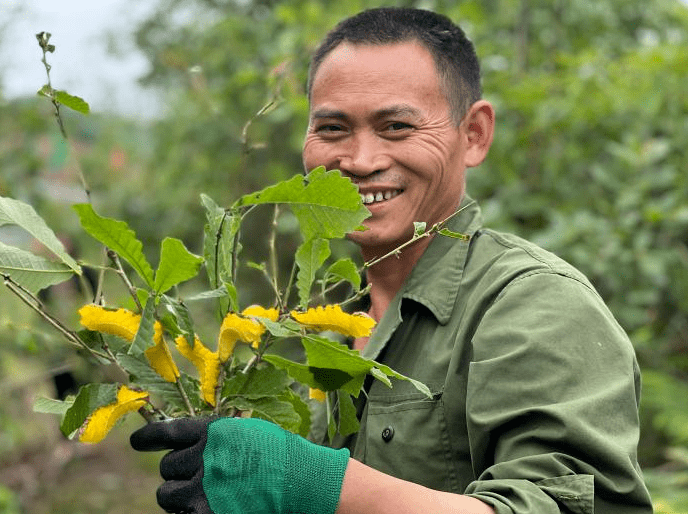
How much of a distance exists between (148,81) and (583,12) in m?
3.99

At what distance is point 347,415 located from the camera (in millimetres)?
1698

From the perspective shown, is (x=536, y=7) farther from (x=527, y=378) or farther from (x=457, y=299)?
(x=527, y=378)

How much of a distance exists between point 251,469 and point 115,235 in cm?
42

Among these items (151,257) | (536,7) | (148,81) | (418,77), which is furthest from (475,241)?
(148,81)

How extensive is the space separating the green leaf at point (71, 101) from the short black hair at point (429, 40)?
22.5 inches

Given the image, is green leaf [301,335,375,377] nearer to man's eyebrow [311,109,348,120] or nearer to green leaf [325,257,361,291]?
green leaf [325,257,361,291]

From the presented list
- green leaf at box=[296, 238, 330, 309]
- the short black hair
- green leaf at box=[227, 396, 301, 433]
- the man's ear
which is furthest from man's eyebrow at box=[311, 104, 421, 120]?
green leaf at box=[227, 396, 301, 433]

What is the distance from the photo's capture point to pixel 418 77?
6.24ft

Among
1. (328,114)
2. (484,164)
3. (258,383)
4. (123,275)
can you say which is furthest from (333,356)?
(484,164)

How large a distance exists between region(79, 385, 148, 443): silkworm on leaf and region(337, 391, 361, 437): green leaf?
35 cm

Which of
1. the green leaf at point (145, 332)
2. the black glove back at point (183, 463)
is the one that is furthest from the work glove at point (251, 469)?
the green leaf at point (145, 332)

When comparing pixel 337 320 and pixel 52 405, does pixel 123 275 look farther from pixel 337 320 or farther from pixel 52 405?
pixel 337 320

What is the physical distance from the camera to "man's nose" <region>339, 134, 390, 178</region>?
1.88m

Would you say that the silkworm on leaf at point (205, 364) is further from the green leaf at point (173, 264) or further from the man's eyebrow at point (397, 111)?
the man's eyebrow at point (397, 111)
